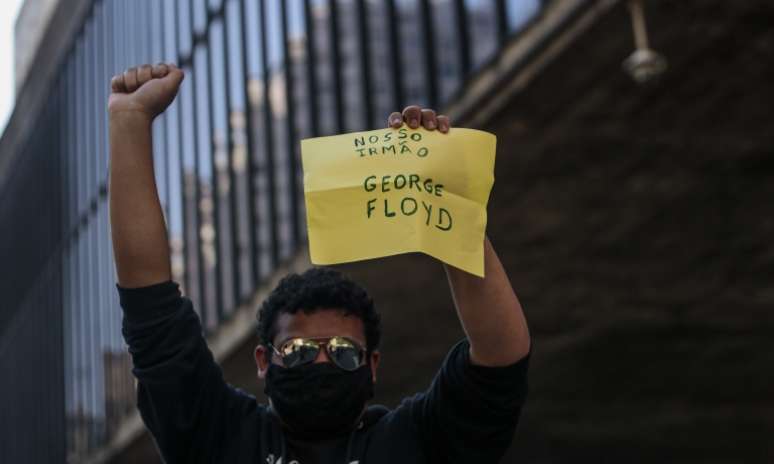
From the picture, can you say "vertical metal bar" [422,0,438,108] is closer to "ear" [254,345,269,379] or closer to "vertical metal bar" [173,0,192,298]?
"vertical metal bar" [173,0,192,298]

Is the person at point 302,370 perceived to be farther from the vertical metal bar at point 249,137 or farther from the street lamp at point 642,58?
the vertical metal bar at point 249,137

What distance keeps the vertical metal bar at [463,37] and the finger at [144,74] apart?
330 inches

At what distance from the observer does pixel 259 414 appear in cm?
262

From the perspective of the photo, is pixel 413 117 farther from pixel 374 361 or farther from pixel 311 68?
pixel 311 68

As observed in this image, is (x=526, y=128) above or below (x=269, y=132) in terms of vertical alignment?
below

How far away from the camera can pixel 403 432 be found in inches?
102

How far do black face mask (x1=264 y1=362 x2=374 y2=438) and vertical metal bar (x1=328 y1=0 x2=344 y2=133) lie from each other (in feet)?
38.1

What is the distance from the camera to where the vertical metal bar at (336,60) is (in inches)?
559

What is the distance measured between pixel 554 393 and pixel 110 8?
458 inches

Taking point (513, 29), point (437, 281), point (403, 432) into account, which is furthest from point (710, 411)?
point (403, 432)

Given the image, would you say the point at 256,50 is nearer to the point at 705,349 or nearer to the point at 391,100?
the point at 391,100

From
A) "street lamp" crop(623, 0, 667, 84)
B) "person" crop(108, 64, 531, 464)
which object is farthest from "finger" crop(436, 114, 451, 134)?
"street lamp" crop(623, 0, 667, 84)

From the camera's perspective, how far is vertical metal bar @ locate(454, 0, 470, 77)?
11227 millimetres

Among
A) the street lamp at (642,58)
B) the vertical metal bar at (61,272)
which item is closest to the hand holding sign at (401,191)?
the street lamp at (642,58)
